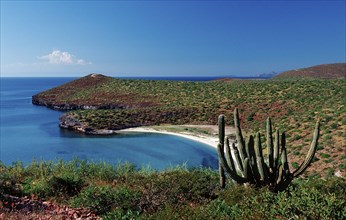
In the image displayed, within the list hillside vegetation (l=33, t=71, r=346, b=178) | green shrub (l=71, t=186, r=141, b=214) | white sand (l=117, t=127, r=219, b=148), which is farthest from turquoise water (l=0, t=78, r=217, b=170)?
green shrub (l=71, t=186, r=141, b=214)

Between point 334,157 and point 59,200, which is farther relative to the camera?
point 334,157

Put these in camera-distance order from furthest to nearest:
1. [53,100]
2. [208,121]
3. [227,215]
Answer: [53,100] → [208,121] → [227,215]

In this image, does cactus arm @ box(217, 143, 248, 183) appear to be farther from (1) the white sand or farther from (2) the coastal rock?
(2) the coastal rock

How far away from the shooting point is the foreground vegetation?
6328mm

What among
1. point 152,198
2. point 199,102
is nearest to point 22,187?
point 152,198

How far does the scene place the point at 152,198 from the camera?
27.7 feet

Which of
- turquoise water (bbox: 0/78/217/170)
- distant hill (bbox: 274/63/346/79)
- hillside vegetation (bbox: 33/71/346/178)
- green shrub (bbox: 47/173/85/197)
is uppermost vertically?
distant hill (bbox: 274/63/346/79)

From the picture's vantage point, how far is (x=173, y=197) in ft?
28.6

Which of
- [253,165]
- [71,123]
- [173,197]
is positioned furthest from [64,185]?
[71,123]

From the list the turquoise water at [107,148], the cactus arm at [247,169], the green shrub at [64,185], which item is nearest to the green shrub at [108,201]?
the green shrub at [64,185]

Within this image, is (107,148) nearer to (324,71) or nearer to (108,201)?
(108,201)

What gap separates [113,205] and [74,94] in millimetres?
72967

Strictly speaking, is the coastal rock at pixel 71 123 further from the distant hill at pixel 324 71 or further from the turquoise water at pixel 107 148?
the distant hill at pixel 324 71

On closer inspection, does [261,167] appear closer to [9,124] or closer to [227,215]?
[227,215]
